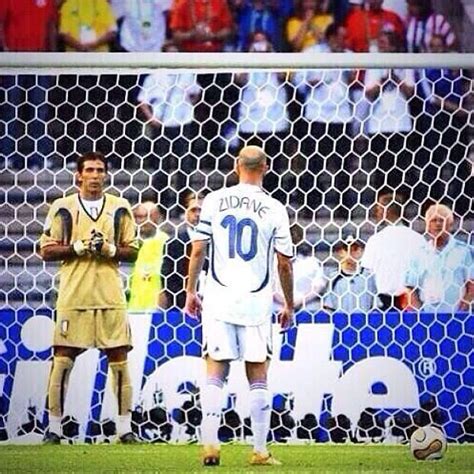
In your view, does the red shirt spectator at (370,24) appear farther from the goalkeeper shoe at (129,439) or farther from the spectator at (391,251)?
the goalkeeper shoe at (129,439)

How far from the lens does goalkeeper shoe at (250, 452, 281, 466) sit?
4520 millimetres

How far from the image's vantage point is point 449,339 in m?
4.62

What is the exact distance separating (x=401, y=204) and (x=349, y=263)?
0.29 m

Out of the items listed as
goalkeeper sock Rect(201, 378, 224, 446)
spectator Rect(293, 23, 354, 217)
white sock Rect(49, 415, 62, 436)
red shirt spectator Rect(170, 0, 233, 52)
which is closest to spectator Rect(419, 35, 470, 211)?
spectator Rect(293, 23, 354, 217)

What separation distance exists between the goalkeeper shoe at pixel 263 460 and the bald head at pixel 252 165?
97 cm

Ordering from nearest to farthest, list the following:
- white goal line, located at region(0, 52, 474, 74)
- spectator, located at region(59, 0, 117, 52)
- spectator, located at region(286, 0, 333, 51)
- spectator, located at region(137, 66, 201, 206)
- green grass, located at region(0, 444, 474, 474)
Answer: green grass, located at region(0, 444, 474, 474) < spectator, located at region(137, 66, 201, 206) < white goal line, located at region(0, 52, 474, 74) < spectator, located at region(59, 0, 117, 52) < spectator, located at region(286, 0, 333, 51)

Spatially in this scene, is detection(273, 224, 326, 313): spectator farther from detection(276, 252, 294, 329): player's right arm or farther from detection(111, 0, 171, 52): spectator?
detection(111, 0, 171, 52): spectator

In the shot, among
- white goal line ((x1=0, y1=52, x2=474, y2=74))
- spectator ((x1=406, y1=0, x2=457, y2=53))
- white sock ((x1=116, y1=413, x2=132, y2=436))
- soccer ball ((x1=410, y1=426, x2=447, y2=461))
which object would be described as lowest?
soccer ball ((x1=410, y1=426, x2=447, y2=461))

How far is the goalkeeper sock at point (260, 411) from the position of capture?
178 inches

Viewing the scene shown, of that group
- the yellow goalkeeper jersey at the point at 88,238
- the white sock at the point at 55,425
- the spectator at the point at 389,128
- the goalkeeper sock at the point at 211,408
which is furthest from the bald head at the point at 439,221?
the white sock at the point at 55,425

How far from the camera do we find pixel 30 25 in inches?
191

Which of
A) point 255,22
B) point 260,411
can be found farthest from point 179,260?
point 255,22

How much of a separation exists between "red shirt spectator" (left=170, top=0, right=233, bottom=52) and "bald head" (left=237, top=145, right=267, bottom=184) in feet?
1.63

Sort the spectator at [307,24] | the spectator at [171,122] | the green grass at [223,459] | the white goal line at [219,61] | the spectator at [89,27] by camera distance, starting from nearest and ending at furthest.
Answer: the green grass at [223,459], the spectator at [171,122], the white goal line at [219,61], the spectator at [89,27], the spectator at [307,24]
